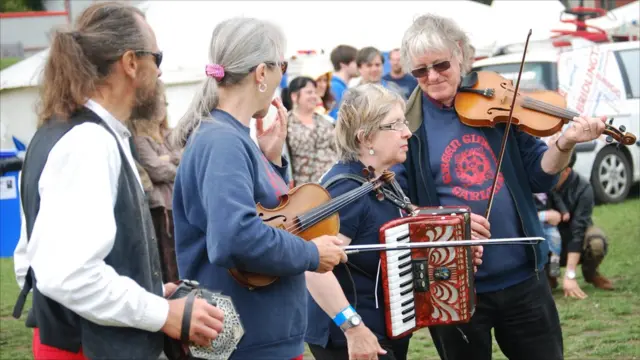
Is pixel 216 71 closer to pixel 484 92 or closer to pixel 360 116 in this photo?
pixel 360 116

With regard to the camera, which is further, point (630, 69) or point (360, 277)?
point (630, 69)

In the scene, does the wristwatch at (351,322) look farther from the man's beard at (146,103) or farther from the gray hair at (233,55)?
the man's beard at (146,103)

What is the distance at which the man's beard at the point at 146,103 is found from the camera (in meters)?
2.56

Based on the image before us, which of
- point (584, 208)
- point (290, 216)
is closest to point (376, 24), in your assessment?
point (584, 208)

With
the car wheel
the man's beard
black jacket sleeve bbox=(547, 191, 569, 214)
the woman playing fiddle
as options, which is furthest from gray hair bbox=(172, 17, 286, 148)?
the car wheel

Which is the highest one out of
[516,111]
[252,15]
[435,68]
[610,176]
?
[435,68]

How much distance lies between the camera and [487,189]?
390cm

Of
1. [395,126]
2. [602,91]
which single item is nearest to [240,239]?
[395,126]

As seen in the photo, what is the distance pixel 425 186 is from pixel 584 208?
3958mm

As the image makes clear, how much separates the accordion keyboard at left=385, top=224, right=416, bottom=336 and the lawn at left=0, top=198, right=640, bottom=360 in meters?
2.66

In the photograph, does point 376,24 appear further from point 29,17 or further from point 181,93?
point 29,17

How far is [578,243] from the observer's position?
7.54m

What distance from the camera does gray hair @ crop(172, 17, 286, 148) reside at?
115 inches

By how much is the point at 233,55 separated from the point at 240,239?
611mm
